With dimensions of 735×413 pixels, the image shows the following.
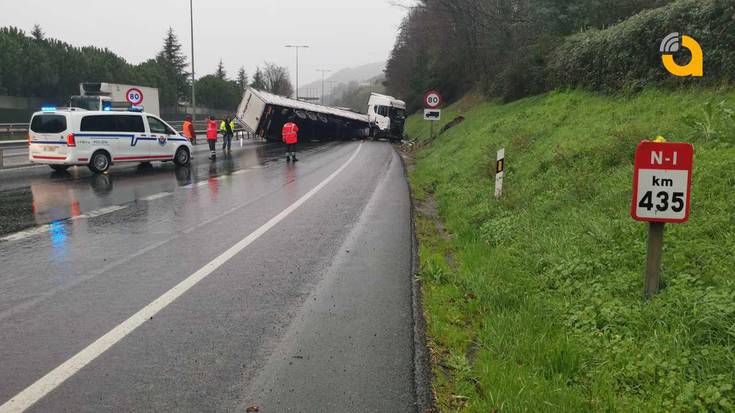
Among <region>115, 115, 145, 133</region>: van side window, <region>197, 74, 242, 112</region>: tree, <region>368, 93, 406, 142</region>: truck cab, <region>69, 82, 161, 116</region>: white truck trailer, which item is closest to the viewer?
<region>115, 115, 145, 133</region>: van side window

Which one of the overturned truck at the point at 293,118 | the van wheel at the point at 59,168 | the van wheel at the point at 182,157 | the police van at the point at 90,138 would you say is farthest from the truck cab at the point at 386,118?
the van wheel at the point at 59,168

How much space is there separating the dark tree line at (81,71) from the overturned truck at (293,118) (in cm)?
4469

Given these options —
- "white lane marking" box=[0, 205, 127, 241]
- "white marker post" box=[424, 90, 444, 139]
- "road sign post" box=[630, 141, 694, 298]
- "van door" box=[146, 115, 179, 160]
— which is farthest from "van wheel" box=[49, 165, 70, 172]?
"road sign post" box=[630, 141, 694, 298]

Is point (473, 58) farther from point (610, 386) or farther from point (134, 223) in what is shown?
point (610, 386)

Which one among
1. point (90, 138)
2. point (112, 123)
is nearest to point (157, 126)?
point (112, 123)

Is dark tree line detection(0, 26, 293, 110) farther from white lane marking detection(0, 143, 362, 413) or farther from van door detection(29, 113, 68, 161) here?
white lane marking detection(0, 143, 362, 413)

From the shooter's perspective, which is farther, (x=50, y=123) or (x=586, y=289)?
(x=50, y=123)

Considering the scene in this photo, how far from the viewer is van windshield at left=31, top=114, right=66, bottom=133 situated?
16375 mm

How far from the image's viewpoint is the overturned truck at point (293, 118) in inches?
1350

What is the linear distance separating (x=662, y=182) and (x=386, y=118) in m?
38.3

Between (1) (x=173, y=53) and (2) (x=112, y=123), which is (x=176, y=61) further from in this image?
(2) (x=112, y=123)

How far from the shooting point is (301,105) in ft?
122

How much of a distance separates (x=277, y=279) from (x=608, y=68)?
13.8m

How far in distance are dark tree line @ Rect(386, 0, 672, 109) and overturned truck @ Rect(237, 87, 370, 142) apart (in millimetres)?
8930
